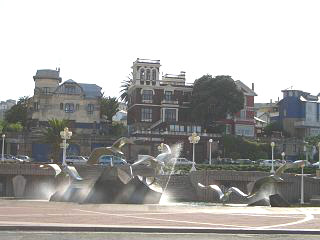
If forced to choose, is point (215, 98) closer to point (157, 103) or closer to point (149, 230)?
point (157, 103)

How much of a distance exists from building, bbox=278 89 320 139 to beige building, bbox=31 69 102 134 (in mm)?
37877

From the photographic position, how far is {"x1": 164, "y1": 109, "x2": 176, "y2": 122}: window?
314 feet

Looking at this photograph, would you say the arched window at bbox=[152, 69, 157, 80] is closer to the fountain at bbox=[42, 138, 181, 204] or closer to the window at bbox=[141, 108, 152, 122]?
the window at bbox=[141, 108, 152, 122]

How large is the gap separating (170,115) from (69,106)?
17.9 m

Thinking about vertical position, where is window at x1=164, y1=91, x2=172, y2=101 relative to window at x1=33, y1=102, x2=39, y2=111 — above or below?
above

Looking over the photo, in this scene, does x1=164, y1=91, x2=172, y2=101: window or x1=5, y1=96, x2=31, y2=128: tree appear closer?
x1=164, y1=91, x2=172, y2=101: window

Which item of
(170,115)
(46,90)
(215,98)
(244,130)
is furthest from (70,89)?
(244,130)

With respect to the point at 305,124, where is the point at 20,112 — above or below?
above

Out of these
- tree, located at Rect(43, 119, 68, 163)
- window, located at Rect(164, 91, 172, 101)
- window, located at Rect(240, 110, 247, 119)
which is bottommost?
tree, located at Rect(43, 119, 68, 163)

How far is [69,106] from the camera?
320 feet

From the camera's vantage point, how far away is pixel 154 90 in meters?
96.3

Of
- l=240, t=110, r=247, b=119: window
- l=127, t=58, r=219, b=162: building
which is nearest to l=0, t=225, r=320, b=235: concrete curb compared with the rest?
l=127, t=58, r=219, b=162: building

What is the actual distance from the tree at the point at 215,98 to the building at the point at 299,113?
63.8ft

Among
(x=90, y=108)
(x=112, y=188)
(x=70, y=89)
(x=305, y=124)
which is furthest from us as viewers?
(x=305, y=124)
